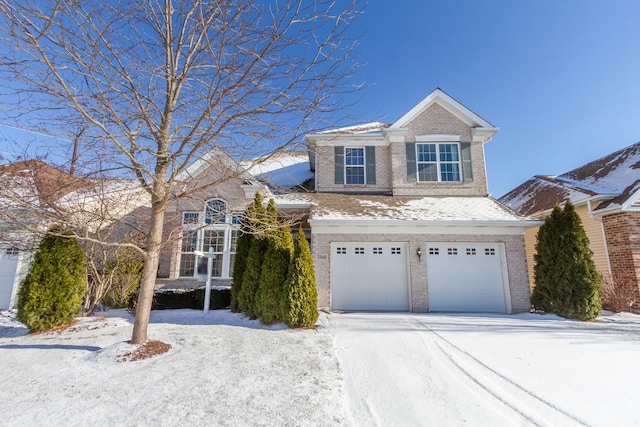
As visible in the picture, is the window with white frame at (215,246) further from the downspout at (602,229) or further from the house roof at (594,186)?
the downspout at (602,229)

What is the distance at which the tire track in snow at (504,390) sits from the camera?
3488 millimetres

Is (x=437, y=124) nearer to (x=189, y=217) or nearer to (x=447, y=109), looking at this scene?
(x=447, y=109)

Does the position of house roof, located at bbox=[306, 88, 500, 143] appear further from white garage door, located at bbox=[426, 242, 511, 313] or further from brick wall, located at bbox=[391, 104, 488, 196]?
white garage door, located at bbox=[426, 242, 511, 313]

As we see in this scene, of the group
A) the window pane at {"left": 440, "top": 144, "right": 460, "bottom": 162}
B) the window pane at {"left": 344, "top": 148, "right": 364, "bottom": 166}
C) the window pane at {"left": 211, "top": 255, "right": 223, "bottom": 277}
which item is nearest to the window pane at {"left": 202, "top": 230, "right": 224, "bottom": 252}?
the window pane at {"left": 211, "top": 255, "right": 223, "bottom": 277}

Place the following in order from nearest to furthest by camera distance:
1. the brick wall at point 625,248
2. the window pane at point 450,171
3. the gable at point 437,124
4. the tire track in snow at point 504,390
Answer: the tire track in snow at point 504,390 → the brick wall at point 625,248 → the window pane at point 450,171 → the gable at point 437,124

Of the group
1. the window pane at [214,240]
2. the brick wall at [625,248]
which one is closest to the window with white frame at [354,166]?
the window pane at [214,240]

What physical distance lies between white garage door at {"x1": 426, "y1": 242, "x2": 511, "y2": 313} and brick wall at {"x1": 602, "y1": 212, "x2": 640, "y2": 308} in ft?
13.7

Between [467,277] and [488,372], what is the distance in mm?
5772

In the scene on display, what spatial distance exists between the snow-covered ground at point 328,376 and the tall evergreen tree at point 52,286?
44cm

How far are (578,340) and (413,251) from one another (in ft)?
14.7

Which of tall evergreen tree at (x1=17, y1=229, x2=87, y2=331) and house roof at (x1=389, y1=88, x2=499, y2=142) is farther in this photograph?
house roof at (x1=389, y1=88, x2=499, y2=142)

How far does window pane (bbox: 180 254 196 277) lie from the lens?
12.3 metres

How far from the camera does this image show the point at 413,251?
10117 mm

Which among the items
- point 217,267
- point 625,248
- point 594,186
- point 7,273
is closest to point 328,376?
point 217,267
